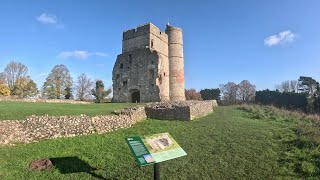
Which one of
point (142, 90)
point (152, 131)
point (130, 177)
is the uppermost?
point (142, 90)

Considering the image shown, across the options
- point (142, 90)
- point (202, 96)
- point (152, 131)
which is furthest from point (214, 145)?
point (202, 96)

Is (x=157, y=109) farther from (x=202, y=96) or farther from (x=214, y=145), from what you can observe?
(x=202, y=96)

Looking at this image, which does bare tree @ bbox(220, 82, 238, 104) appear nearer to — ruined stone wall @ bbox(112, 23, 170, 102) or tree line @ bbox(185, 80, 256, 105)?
tree line @ bbox(185, 80, 256, 105)

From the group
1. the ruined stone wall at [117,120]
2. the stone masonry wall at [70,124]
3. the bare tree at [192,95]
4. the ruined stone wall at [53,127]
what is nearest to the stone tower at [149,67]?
the stone masonry wall at [70,124]

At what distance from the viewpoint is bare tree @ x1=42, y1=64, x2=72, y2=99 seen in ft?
158

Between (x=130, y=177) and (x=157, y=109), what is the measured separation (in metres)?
12.3

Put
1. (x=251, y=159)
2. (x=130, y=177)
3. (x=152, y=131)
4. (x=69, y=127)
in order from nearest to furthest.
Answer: (x=130, y=177)
(x=251, y=159)
(x=69, y=127)
(x=152, y=131)

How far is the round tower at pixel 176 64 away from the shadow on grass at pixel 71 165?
25.1 metres

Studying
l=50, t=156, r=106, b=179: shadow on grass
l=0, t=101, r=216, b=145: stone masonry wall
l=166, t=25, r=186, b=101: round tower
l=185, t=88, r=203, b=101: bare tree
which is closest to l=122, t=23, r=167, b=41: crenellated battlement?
l=166, t=25, r=186, b=101: round tower

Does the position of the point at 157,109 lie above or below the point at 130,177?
above

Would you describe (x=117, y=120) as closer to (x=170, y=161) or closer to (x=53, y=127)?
(x=53, y=127)

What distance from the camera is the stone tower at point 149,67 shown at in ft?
114

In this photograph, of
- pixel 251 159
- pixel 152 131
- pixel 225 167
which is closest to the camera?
pixel 225 167

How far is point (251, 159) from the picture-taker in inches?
497
